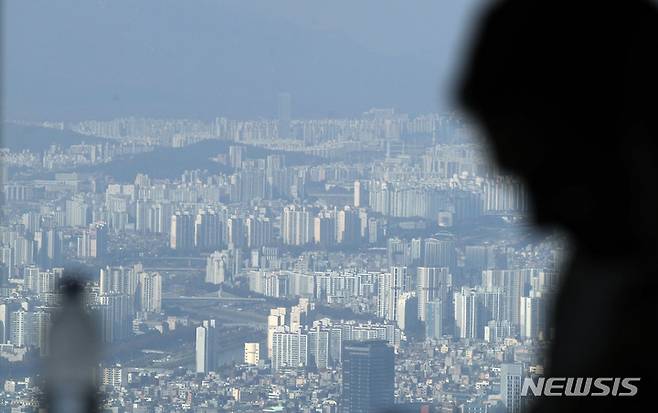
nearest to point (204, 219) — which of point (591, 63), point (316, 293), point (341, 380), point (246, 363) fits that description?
point (316, 293)

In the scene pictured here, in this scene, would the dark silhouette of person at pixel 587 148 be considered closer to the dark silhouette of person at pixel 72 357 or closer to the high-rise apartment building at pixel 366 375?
the dark silhouette of person at pixel 72 357

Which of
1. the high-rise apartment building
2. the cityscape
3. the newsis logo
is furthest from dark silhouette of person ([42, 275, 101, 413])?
the newsis logo

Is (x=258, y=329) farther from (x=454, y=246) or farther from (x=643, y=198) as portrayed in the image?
(x=643, y=198)

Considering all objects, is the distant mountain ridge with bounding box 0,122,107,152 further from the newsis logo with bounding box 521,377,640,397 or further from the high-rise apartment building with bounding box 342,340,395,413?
the newsis logo with bounding box 521,377,640,397

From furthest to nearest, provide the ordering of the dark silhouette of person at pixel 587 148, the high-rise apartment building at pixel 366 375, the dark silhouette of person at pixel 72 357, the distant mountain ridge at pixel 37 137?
the distant mountain ridge at pixel 37 137, the high-rise apartment building at pixel 366 375, the dark silhouette of person at pixel 72 357, the dark silhouette of person at pixel 587 148

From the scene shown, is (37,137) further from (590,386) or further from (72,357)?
(590,386)

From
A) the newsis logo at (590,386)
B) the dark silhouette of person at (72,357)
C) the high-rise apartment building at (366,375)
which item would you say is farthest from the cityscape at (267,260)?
the newsis logo at (590,386)
